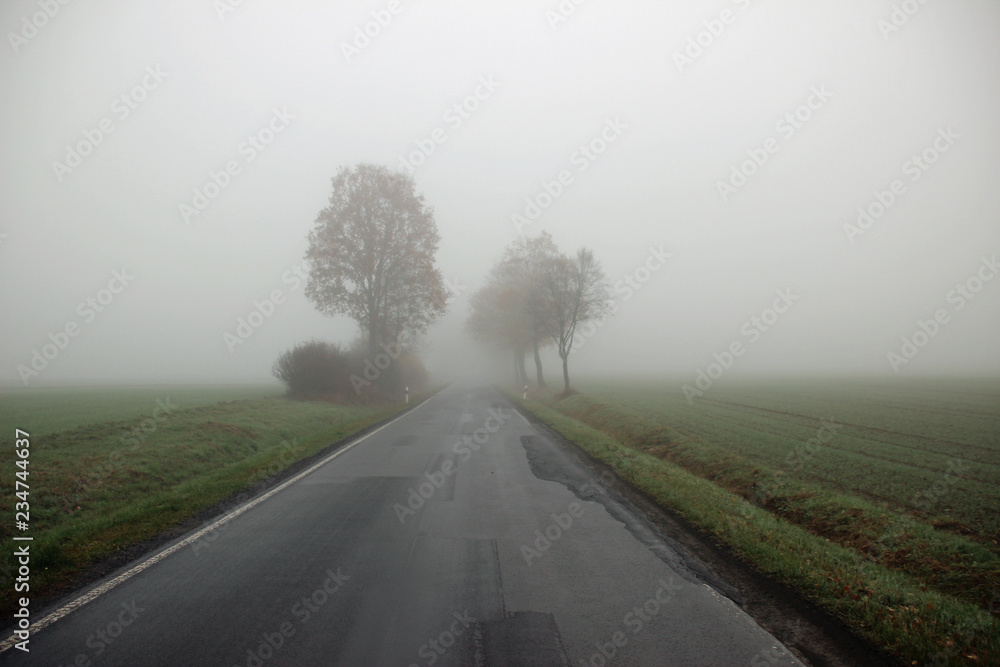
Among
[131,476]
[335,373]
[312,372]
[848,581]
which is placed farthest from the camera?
[335,373]

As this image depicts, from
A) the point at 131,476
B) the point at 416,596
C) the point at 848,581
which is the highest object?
the point at 131,476

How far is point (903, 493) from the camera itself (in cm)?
822

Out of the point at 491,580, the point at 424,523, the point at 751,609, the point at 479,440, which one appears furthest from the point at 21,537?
the point at 479,440

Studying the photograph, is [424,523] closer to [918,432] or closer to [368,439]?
[368,439]

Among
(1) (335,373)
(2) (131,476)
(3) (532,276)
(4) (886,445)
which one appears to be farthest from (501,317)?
(2) (131,476)

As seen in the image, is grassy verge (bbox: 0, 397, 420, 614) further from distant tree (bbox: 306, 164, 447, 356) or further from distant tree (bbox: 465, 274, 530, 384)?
distant tree (bbox: 465, 274, 530, 384)

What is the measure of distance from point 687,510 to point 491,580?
151 inches

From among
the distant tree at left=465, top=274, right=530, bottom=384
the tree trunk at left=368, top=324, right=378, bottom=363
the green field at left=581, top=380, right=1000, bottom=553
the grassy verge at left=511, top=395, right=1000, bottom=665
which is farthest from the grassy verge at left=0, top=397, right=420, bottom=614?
the distant tree at left=465, top=274, right=530, bottom=384

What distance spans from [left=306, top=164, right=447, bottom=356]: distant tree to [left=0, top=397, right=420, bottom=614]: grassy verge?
12.0m

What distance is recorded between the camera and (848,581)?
4.60m

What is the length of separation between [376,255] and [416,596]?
25095 mm

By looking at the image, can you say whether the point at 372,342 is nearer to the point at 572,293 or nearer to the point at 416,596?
the point at 572,293

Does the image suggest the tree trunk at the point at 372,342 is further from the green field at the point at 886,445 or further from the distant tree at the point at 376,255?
the green field at the point at 886,445

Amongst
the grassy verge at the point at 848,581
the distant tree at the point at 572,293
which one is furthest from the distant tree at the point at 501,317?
the grassy verge at the point at 848,581
